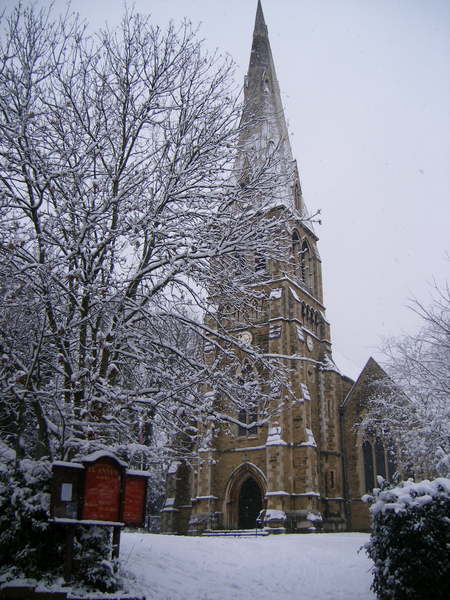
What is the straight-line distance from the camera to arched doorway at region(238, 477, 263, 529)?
23.3 meters

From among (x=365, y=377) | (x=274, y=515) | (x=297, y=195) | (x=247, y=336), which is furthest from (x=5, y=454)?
(x=297, y=195)

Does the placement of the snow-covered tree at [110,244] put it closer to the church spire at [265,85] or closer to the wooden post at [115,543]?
the wooden post at [115,543]

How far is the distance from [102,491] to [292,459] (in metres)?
17.0

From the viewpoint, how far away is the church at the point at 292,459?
2178 centimetres

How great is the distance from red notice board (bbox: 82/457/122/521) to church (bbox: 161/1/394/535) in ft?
46.2

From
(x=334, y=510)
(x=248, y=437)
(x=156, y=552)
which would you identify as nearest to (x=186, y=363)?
(x=156, y=552)

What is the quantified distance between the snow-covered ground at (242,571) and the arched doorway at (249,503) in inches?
389

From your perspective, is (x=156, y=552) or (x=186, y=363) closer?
(x=186, y=363)

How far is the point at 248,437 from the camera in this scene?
23.8 metres

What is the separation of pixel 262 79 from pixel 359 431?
20657mm

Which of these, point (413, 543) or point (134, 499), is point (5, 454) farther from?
point (413, 543)

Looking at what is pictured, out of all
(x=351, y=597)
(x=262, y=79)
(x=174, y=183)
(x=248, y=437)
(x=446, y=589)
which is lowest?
(x=351, y=597)

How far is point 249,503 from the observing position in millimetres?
23547

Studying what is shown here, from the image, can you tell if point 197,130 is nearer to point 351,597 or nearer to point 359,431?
point 351,597
